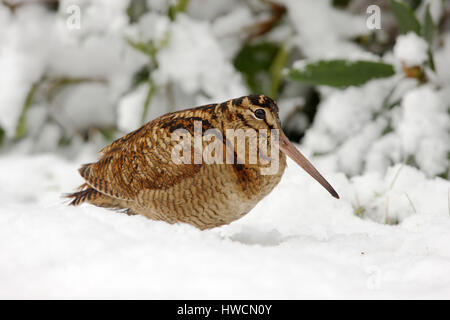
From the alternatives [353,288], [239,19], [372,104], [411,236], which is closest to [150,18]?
[239,19]

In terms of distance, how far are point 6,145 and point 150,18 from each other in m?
1.18

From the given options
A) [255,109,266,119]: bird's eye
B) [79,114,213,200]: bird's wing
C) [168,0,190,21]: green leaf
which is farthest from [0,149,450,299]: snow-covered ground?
[168,0,190,21]: green leaf

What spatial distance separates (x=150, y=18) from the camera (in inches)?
99.7

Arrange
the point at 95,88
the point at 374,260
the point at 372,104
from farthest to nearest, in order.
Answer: the point at 95,88, the point at 372,104, the point at 374,260

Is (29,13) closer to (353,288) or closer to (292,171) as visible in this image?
(292,171)

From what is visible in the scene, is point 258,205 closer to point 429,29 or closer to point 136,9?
point 429,29

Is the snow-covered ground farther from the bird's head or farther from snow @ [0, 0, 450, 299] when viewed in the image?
the bird's head

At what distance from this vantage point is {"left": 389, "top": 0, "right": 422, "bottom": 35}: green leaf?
6.79 ft

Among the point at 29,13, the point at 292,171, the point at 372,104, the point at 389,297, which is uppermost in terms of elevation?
the point at 29,13

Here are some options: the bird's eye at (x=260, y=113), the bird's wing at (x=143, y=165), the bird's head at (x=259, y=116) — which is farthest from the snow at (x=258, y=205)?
the bird's eye at (x=260, y=113)

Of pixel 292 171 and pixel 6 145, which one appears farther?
pixel 6 145

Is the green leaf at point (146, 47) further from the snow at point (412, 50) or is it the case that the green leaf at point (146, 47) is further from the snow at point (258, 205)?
the snow at point (412, 50)

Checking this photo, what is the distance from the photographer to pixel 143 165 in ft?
4.94

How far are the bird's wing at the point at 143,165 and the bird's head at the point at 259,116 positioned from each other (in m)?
0.13
